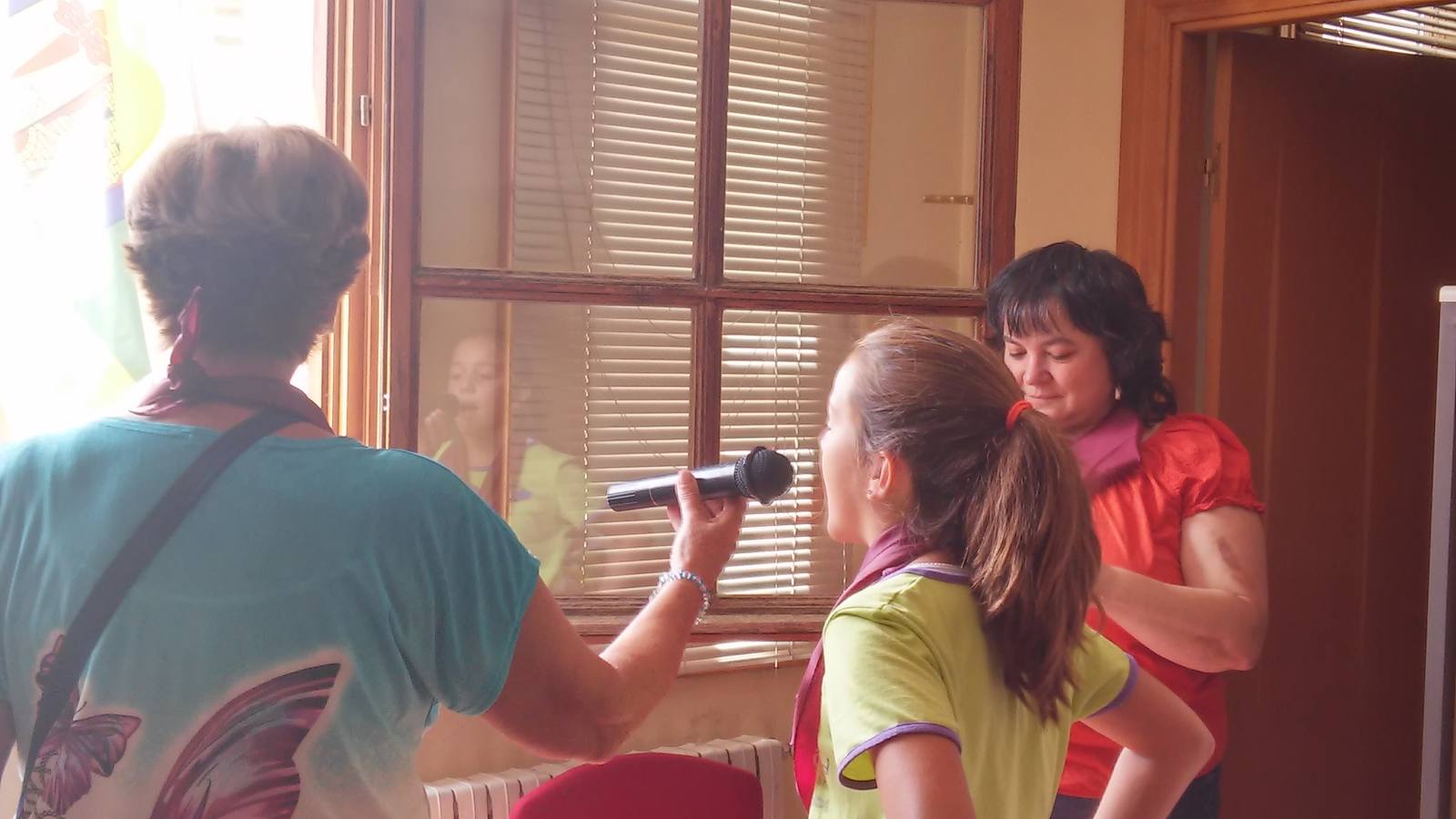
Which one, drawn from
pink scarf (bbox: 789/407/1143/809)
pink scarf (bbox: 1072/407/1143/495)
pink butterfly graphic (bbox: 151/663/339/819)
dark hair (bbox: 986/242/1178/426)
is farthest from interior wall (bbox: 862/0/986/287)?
pink butterfly graphic (bbox: 151/663/339/819)

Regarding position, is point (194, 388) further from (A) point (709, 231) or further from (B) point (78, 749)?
(A) point (709, 231)

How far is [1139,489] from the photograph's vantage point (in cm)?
162

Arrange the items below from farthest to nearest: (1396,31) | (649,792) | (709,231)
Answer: (1396,31)
(709,231)
(649,792)

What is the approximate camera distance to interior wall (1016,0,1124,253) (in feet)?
8.32

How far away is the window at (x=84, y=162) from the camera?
74.6 inches

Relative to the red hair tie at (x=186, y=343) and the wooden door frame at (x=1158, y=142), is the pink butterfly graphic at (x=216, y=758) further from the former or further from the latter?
the wooden door frame at (x=1158, y=142)

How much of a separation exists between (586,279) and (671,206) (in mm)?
179

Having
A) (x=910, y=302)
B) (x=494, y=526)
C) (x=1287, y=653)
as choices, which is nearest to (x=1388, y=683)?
(x=1287, y=653)

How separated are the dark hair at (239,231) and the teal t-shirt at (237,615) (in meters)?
0.10

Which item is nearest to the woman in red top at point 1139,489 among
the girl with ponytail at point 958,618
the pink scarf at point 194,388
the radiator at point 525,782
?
the girl with ponytail at point 958,618

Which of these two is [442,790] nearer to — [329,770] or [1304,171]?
[329,770]

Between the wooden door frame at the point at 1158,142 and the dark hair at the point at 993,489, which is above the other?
the wooden door frame at the point at 1158,142

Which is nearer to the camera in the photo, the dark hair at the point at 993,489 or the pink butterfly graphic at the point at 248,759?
the pink butterfly graphic at the point at 248,759

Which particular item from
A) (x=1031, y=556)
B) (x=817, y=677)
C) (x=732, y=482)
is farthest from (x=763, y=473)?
(x=1031, y=556)
